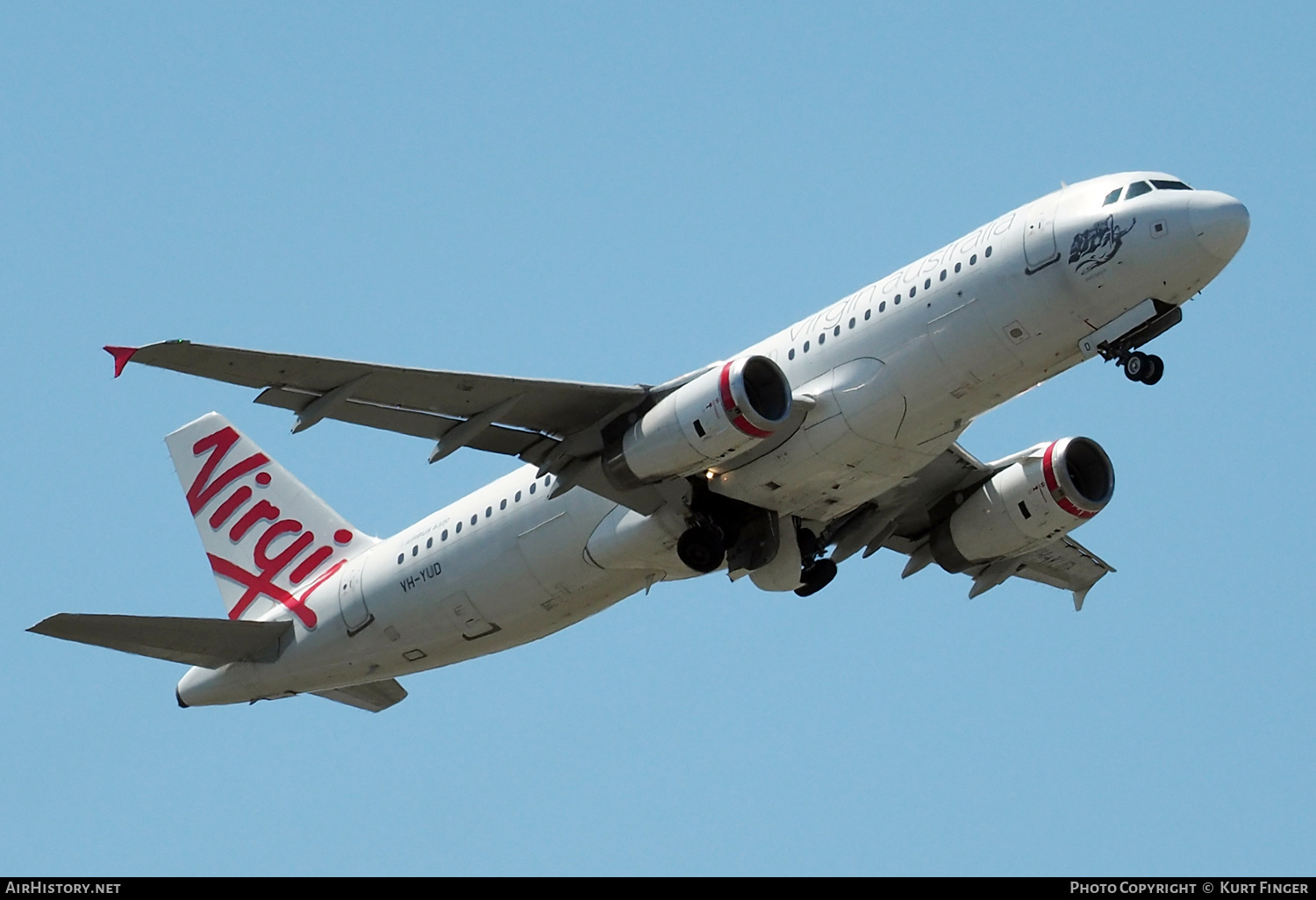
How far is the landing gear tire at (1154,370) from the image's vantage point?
27500mm

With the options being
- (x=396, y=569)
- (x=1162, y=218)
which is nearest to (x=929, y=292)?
(x=1162, y=218)

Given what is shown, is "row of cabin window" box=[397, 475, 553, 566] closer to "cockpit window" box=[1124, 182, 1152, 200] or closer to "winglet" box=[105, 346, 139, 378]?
"winglet" box=[105, 346, 139, 378]

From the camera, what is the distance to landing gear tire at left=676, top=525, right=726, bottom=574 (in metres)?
30.2

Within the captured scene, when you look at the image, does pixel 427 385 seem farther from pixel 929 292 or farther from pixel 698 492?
pixel 929 292

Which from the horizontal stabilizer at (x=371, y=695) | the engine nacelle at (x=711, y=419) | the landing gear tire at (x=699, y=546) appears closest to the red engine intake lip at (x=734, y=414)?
the engine nacelle at (x=711, y=419)

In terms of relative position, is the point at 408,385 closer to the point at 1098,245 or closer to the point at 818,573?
the point at 818,573

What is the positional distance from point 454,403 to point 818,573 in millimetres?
8334

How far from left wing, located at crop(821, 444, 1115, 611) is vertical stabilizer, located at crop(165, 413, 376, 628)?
977 centimetres

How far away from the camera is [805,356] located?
29.5m

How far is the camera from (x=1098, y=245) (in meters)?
27.3

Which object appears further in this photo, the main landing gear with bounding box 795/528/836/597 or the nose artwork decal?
the main landing gear with bounding box 795/528/836/597

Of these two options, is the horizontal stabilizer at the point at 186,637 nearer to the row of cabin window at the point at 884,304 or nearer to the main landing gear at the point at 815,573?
the main landing gear at the point at 815,573

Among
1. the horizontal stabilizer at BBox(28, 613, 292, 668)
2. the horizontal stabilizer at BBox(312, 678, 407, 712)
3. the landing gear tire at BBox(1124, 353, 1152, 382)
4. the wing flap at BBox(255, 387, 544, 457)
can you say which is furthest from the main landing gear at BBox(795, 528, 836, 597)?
the horizontal stabilizer at BBox(28, 613, 292, 668)

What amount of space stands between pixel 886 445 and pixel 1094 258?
14.5 ft
